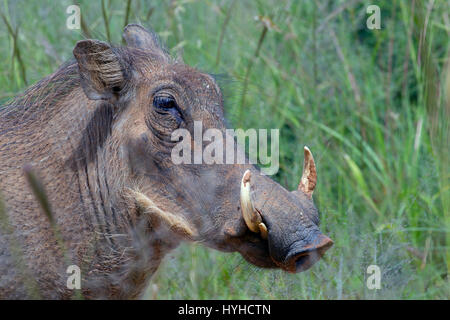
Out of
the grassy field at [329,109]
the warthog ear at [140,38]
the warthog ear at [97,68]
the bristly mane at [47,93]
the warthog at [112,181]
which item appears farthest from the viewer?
the grassy field at [329,109]

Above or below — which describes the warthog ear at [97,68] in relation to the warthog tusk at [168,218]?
above

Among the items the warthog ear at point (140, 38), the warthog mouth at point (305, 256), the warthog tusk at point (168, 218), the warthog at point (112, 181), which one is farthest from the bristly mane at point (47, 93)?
the warthog mouth at point (305, 256)

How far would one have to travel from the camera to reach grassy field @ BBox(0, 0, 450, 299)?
10.7 feet

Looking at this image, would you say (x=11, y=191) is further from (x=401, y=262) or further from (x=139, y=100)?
(x=401, y=262)

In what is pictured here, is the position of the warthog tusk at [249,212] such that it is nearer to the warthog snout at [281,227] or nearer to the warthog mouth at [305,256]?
the warthog snout at [281,227]

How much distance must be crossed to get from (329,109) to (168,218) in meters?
2.32

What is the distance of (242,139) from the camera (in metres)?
3.00

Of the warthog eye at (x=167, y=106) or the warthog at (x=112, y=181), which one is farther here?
the warthog eye at (x=167, y=106)

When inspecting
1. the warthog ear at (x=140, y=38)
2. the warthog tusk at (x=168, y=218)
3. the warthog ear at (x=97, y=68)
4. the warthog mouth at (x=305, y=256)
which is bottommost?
the warthog mouth at (x=305, y=256)

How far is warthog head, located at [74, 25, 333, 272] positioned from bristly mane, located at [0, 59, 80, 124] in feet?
0.69

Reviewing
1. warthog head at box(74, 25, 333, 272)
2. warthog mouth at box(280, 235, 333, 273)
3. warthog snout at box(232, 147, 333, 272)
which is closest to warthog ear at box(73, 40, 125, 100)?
warthog head at box(74, 25, 333, 272)

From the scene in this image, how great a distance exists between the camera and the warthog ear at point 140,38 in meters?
3.01

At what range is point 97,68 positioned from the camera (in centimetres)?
259

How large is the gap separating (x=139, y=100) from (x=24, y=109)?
494 mm
